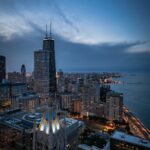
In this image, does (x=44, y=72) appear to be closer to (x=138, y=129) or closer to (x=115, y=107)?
(x=115, y=107)

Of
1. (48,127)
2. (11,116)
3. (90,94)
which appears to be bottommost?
(11,116)

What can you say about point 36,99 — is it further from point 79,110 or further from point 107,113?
point 107,113

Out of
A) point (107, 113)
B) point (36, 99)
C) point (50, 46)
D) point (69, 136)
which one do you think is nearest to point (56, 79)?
point (50, 46)

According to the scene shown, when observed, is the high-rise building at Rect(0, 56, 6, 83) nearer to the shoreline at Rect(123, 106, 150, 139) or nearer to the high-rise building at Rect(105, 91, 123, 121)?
the high-rise building at Rect(105, 91, 123, 121)

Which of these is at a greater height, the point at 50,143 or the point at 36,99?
the point at 50,143

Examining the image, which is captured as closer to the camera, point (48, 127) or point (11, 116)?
point (48, 127)

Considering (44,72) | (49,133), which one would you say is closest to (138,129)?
(49,133)

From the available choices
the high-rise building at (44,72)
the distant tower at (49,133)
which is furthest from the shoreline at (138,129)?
the high-rise building at (44,72)
